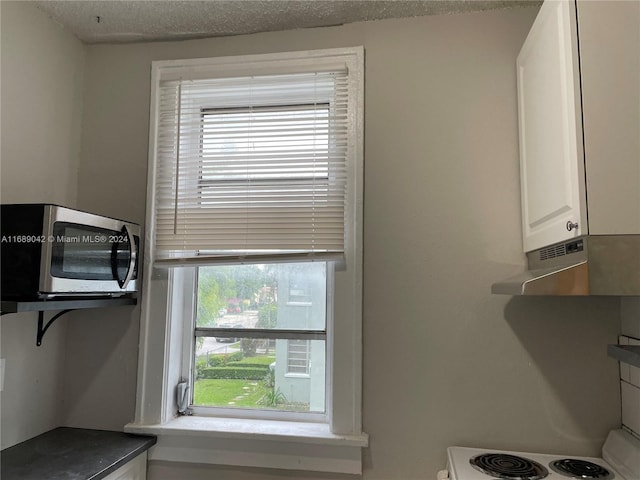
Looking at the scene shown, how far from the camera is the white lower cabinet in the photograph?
1613mm

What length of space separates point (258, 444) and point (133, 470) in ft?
1.62

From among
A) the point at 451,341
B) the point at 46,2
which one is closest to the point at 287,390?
the point at 451,341

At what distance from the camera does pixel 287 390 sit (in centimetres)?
192

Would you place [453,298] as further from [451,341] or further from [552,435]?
[552,435]

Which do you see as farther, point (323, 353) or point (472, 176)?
point (323, 353)

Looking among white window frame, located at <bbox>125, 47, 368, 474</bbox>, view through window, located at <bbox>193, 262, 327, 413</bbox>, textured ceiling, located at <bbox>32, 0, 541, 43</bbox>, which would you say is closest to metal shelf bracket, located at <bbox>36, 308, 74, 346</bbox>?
white window frame, located at <bbox>125, 47, 368, 474</bbox>

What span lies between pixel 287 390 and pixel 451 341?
73 cm

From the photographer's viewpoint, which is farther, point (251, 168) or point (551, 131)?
point (251, 168)

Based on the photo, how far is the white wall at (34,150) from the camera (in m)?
1.67

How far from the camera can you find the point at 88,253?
1.53 metres

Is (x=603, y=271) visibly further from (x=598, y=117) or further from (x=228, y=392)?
(x=228, y=392)

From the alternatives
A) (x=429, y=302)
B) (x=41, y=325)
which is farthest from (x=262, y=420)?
(x=41, y=325)

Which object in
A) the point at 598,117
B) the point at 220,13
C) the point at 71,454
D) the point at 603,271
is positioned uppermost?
the point at 220,13

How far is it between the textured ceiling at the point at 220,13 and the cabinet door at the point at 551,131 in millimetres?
449
